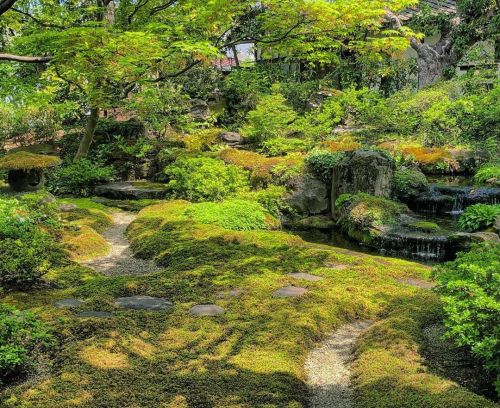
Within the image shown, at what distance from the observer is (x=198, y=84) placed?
24500 millimetres

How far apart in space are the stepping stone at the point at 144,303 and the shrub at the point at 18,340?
1.17 meters

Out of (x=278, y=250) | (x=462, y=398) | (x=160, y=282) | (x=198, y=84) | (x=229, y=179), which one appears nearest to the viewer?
(x=462, y=398)

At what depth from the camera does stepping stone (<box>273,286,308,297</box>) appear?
20.3 feet

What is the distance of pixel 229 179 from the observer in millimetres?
13781

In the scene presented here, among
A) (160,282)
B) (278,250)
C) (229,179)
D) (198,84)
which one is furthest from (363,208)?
(198,84)

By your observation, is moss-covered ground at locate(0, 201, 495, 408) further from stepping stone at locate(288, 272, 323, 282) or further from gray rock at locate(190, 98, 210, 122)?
gray rock at locate(190, 98, 210, 122)

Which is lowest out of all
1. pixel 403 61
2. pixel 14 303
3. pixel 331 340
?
pixel 331 340

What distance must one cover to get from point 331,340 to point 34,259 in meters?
3.99

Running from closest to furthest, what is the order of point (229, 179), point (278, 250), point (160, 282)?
point (160, 282), point (278, 250), point (229, 179)

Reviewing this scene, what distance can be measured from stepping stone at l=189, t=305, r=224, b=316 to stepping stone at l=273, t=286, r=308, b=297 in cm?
87

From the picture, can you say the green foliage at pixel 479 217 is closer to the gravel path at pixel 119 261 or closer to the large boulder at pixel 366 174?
the large boulder at pixel 366 174

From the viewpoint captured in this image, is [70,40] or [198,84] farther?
[198,84]

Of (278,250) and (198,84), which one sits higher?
(198,84)

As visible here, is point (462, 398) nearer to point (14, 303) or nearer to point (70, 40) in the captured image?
point (14, 303)
